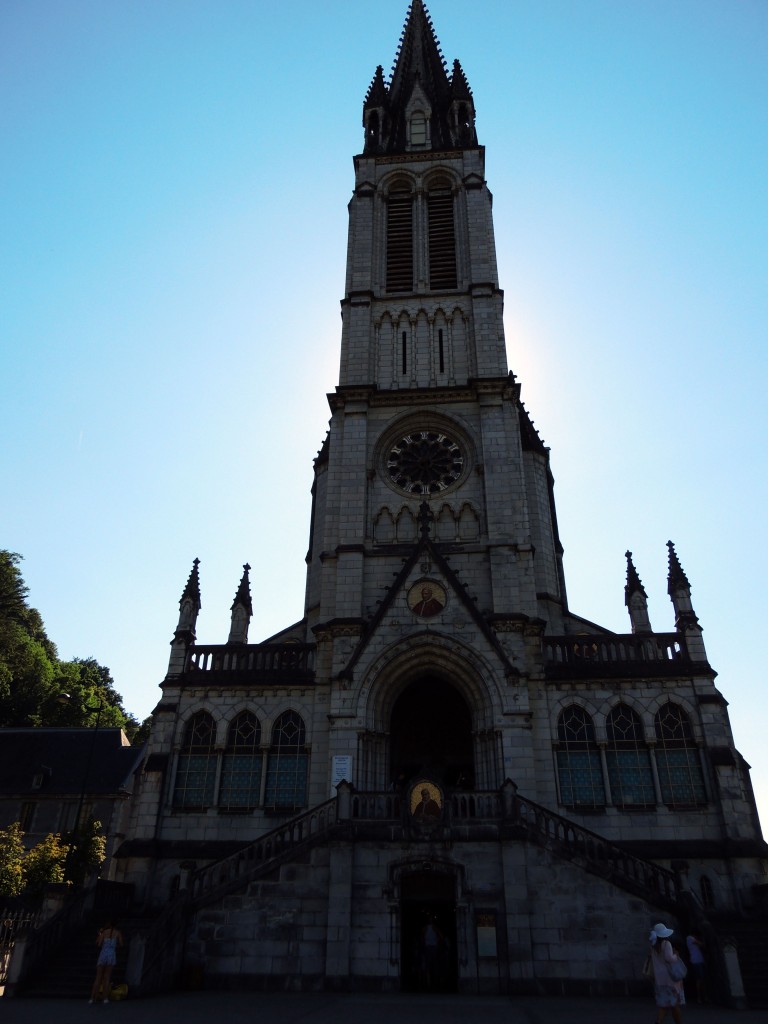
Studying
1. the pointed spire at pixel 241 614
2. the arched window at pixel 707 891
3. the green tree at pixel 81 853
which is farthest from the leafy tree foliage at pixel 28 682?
the arched window at pixel 707 891

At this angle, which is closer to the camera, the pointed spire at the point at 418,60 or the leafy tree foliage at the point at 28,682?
the pointed spire at the point at 418,60

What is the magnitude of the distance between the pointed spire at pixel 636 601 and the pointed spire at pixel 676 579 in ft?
7.92

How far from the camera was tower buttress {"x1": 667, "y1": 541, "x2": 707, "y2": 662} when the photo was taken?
2581cm

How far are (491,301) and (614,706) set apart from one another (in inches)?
788

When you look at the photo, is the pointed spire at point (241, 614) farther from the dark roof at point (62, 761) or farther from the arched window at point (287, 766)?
the dark roof at point (62, 761)

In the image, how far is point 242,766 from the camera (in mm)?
26000

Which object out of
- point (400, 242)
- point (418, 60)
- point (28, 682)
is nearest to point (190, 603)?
point (400, 242)

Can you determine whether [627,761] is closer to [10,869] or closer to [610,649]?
[610,649]

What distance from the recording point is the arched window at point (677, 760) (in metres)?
23.8

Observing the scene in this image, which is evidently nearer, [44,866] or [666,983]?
[666,983]

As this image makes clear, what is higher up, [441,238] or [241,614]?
[441,238]

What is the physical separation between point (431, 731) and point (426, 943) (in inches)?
372

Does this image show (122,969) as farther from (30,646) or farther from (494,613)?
(30,646)

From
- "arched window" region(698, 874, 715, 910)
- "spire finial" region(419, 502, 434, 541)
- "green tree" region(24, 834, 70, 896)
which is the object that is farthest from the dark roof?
"arched window" region(698, 874, 715, 910)
